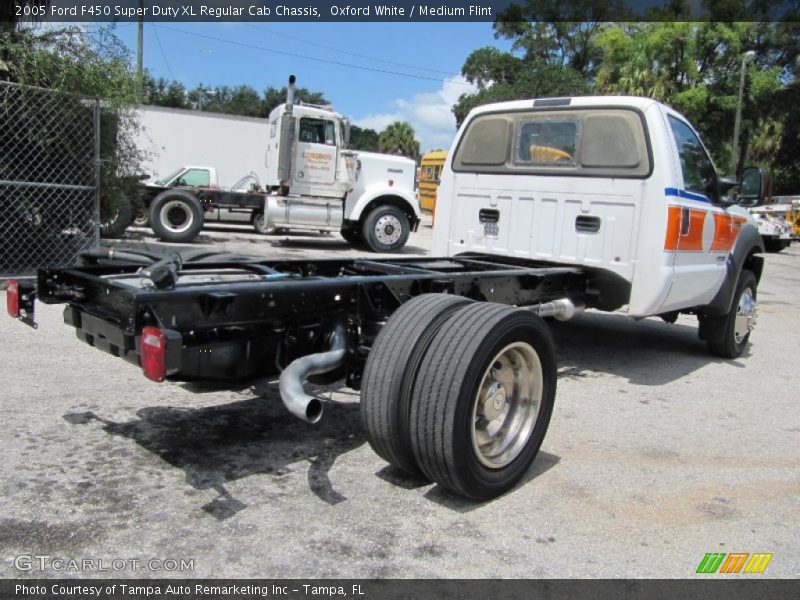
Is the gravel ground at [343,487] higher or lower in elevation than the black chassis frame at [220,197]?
lower

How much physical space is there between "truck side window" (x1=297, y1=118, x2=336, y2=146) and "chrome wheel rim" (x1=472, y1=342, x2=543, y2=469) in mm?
12891

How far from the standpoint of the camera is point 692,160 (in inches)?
229

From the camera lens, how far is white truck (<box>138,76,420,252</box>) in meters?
15.5

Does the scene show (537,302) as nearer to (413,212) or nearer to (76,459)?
(76,459)

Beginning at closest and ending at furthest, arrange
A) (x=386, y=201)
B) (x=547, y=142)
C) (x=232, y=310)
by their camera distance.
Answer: (x=232, y=310), (x=547, y=142), (x=386, y=201)

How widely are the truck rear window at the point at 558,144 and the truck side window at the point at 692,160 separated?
16.7 inches

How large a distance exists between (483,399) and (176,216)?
12799 mm

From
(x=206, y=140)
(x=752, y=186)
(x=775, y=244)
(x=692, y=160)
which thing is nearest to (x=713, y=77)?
(x=775, y=244)

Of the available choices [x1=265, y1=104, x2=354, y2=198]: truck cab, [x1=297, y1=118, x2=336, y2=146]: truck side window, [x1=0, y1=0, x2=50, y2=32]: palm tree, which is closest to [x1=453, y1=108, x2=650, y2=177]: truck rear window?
[x1=0, y1=0, x2=50, y2=32]: palm tree

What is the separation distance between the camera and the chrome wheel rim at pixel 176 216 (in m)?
14.7

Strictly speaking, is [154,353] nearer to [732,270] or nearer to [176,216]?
[732,270]

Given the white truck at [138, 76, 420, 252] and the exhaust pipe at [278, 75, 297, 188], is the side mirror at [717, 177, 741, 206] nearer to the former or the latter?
the white truck at [138, 76, 420, 252]

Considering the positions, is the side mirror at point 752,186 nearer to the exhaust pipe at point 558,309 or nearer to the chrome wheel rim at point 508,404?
the exhaust pipe at point 558,309

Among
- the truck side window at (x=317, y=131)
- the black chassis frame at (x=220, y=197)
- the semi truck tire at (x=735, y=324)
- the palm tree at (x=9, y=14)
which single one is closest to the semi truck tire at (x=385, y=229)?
the truck side window at (x=317, y=131)
